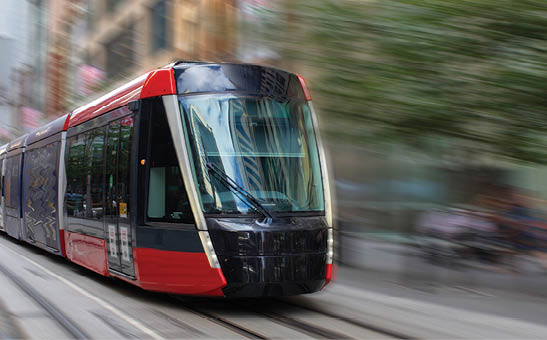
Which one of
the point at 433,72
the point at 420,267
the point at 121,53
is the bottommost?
the point at 420,267

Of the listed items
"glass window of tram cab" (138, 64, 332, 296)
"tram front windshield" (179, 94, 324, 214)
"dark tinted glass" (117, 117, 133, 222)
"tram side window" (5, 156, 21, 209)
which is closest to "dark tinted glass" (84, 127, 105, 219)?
"dark tinted glass" (117, 117, 133, 222)

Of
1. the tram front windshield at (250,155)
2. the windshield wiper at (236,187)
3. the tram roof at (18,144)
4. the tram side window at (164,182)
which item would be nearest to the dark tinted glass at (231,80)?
the tram front windshield at (250,155)

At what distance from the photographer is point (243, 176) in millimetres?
7410

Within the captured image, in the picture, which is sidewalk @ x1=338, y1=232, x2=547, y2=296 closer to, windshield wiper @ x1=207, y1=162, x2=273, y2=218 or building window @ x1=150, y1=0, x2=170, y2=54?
windshield wiper @ x1=207, y1=162, x2=273, y2=218

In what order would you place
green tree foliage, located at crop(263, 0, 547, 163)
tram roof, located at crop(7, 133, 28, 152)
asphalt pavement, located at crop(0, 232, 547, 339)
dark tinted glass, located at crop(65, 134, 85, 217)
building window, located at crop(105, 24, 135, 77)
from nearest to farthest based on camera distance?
asphalt pavement, located at crop(0, 232, 547, 339) → green tree foliage, located at crop(263, 0, 547, 163) → dark tinted glass, located at crop(65, 134, 85, 217) → tram roof, located at crop(7, 133, 28, 152) → building window, located at crop(105, 24, 135, 77)

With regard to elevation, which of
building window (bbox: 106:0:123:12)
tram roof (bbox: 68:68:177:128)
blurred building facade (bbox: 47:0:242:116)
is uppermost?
building window (bbox: 106:0:123:12)

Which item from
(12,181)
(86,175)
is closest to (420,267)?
(86,175)

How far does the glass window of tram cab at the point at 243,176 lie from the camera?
23.8 ft

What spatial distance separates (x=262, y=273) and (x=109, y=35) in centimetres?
3020

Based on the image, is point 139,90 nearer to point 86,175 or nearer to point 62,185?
point 86,175

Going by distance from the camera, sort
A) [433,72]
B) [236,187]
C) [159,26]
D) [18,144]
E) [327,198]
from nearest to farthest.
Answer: [236,187], [327,198], [433,72], [18,144], [159,26]

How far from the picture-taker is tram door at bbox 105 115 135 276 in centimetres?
838

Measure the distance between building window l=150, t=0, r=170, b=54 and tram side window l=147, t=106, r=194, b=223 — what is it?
19426 millimetres

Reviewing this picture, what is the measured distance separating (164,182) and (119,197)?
115 cm
